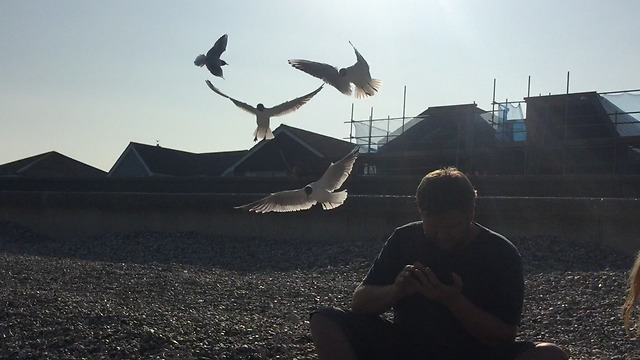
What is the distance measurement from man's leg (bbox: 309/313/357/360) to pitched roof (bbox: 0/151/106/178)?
33409 millimetres

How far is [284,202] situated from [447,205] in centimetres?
360

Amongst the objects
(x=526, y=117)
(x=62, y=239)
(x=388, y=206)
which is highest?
(x=526, y=117)

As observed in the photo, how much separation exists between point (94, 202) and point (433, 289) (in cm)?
1228

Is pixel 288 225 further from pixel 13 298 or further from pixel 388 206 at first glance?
pixel 13 298

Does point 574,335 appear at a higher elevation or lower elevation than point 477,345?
lower

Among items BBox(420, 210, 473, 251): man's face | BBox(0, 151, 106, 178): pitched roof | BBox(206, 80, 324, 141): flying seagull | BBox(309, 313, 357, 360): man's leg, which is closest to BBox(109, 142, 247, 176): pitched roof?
BBox(0, 151, 106, 178): pitched roof

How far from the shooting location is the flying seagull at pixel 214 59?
614cm

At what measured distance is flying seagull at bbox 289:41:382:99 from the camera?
6289 millimetres

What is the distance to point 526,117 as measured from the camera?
1708cm

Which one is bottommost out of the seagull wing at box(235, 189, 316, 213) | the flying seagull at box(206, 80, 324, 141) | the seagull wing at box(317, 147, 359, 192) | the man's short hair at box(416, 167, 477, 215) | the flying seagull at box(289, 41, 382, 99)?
the seagull wing at box(235, 189, 316, 213)

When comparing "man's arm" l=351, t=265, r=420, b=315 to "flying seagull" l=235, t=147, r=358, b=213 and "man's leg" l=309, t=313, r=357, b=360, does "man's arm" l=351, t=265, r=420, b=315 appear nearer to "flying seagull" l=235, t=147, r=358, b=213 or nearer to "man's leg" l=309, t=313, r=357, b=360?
"man's leg" l=309, t=313, r=357, b=360

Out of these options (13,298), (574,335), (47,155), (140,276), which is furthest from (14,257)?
(47,155)

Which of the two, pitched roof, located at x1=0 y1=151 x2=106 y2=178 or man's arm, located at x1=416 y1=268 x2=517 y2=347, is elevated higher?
pitched roof, located at x1=0 y1=151 x2=106 y2=178

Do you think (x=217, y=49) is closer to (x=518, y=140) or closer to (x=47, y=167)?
(x=518, y=140)
